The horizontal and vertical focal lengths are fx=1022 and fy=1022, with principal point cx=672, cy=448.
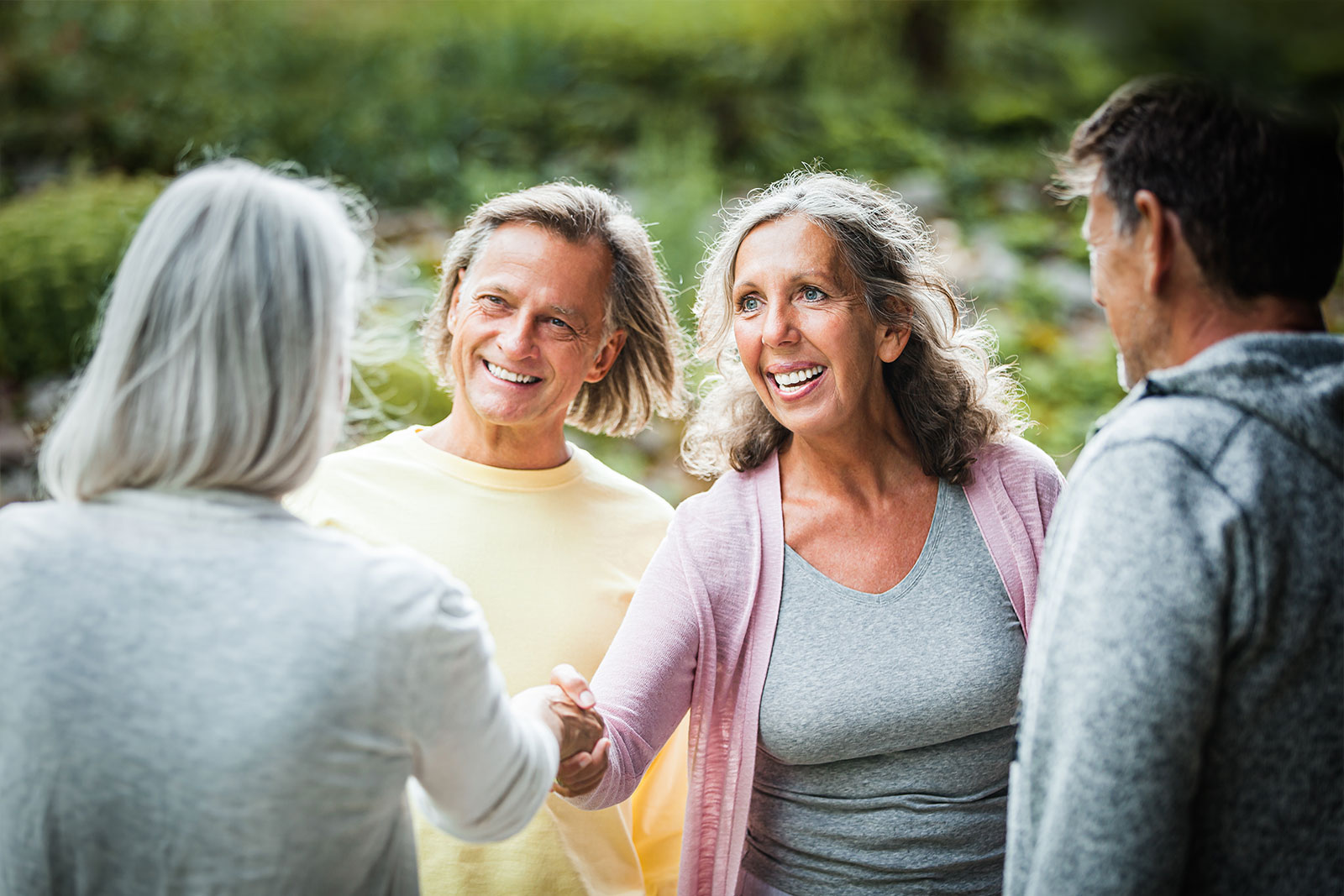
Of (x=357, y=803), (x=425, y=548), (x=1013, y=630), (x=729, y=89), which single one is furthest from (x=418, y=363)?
(x=729, y=89)

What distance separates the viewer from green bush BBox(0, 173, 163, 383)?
4406 mm

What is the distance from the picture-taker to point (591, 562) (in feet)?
6.90

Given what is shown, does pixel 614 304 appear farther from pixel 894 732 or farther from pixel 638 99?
pixel 638 99

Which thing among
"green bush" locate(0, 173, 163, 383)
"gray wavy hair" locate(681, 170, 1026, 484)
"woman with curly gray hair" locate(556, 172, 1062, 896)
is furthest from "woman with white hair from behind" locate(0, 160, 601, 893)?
"green bush" locate(0, 173, 163, 383)

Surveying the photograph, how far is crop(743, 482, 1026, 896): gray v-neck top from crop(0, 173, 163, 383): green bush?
376 centimetres

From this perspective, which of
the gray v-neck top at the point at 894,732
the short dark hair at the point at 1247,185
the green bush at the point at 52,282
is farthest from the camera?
the green bush at the point at 52,282

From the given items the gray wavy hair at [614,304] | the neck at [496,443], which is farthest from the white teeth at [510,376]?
the gray wavy hair at [614,304]

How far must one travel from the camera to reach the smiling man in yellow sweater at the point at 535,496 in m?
1.97

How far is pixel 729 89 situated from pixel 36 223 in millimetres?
4220

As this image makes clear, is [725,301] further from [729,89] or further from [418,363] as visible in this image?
[729,89]

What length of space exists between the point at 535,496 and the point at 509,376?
0.84 feet

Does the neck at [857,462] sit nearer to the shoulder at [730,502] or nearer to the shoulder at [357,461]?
the shoulder at [730,502]

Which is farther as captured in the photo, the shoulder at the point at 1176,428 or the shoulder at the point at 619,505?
the shoulder at the point at 619,505

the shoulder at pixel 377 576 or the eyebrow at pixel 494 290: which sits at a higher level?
the eyebrow at pixel 494 290
